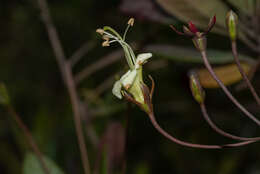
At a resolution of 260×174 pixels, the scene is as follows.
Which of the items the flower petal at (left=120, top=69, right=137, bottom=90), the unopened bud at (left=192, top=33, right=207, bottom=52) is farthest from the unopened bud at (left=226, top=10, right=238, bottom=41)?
the flower petal at (left=120, top=69, right=137, bottom=90)

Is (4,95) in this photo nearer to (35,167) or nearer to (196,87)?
(35,167)

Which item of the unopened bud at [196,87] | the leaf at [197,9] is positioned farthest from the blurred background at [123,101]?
the unopened bud at [196,87]

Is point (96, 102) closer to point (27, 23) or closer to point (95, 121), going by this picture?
point (95, 121)

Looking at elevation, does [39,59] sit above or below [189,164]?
above

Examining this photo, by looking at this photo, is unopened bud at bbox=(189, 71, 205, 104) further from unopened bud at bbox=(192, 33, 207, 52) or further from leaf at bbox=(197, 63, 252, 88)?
leaf at bbox=(197, 63, 252, 88)

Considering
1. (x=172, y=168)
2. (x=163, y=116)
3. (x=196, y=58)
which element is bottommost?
(x=172, y=168)

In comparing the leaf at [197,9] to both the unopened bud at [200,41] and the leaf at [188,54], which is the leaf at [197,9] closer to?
A: the leaf at [188,54]

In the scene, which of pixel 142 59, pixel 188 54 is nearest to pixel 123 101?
pixel 188 54

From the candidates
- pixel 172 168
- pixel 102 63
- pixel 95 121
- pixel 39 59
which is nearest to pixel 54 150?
pixel 95 121
